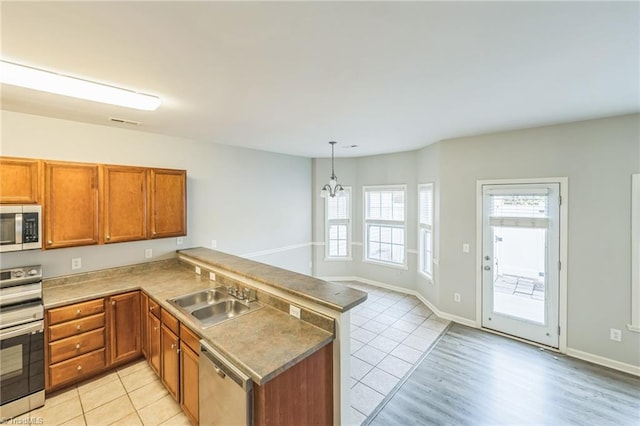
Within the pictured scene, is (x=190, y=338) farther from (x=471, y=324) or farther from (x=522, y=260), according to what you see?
(x=522, y=260)

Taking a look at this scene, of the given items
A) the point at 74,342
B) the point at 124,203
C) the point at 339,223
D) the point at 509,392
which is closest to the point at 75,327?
the point at 74,342

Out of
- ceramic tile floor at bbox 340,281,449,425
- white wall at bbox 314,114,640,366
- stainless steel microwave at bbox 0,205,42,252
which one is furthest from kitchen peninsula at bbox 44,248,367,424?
white wall at bbox 314,114,640,366

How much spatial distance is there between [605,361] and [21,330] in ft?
19.0

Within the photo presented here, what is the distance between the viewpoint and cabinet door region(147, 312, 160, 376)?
8.64ft

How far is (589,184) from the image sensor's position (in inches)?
122

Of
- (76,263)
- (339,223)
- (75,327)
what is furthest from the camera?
(339,223)

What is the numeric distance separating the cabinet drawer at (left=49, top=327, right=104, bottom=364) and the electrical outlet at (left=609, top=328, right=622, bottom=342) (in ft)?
17.9

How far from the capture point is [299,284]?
2314 mm

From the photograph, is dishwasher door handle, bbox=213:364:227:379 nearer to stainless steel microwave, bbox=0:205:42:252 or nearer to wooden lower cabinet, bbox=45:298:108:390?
wooden lower cabinet, bbox=45:298:108:390

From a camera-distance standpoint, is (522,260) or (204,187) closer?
(522,260)

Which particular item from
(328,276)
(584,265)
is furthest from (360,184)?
(584,265)

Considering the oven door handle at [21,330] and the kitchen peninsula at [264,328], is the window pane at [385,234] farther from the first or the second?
the oven door handle at [21,330]

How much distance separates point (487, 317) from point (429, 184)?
2.20 metres

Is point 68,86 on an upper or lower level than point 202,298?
upper
